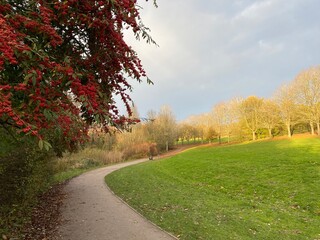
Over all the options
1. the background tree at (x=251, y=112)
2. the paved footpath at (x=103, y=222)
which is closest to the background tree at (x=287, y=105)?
the background tree at (x=251, y=112)

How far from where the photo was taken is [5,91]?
2.57 m

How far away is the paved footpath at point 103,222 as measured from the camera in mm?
7047

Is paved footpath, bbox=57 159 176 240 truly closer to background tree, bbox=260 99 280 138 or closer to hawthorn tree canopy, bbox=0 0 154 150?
hawthorn tree canopy, bbox=0 0 154 150

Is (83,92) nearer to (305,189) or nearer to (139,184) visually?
(305,189)

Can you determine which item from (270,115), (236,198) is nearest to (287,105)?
(270,115)

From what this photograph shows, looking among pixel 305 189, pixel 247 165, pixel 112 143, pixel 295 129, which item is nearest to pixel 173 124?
pixel 112 143

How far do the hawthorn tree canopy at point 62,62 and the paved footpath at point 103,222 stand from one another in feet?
13.9

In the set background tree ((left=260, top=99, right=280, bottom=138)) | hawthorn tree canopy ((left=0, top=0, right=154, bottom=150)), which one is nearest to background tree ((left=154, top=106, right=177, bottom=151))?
background tree ((left=260, top=99, right=280, bottom=138))

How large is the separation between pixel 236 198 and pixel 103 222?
18.4 feet

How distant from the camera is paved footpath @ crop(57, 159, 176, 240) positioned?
7.05m

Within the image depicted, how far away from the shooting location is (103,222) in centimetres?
833

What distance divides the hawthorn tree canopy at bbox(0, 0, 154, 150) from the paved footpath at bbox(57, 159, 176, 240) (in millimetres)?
4226

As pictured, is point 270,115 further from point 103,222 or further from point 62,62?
point 62,62

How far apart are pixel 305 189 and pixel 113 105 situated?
10.5m
